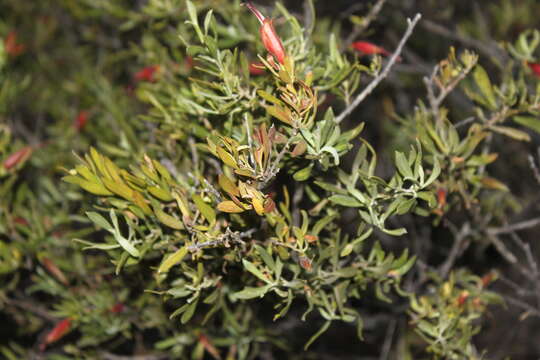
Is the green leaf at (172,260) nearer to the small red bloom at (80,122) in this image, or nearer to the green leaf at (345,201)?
the green leaf at (345,201)

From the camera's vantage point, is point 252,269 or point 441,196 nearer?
point 252,269

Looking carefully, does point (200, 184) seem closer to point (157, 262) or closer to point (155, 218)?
point (155, 218)

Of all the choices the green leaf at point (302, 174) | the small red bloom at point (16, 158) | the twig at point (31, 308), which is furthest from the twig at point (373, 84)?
the twig at point (31, 308)

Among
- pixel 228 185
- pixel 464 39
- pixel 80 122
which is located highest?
pixel 228 185

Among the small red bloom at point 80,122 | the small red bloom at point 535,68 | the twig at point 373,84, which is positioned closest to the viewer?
the twig at point 373,84

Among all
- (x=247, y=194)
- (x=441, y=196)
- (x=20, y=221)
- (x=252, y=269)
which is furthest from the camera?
(x=20, y=221)

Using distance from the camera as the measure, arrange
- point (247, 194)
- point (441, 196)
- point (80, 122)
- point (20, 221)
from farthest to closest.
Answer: point (80, 122) < point (20, 221) < point (441, 196) < point (247, 194)

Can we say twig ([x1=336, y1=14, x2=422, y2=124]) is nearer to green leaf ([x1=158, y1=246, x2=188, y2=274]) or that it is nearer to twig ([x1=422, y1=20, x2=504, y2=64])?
green leaf ([x1=158, y1=246, x2=188, y2=274])

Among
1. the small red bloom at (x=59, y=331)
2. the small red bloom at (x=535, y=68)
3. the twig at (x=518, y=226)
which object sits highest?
the small red bloom at (x=535, y=68)

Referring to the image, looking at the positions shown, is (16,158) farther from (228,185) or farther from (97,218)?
(228,185)

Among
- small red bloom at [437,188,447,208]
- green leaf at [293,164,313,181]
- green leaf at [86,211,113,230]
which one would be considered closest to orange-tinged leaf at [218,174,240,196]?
green leaf at [293,164,313,181]

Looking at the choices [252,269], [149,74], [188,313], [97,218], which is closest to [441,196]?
[252,269]
